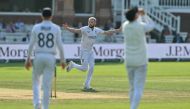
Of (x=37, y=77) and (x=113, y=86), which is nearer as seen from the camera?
(x=37, y=77)

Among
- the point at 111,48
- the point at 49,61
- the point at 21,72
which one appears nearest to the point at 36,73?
the point at 49,61

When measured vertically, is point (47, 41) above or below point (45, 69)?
above

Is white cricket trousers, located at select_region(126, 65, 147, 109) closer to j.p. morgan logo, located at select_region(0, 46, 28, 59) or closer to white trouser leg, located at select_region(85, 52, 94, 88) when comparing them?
white trouser leg, located at select_region(85, 52, 94, 88)

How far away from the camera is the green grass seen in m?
19.3

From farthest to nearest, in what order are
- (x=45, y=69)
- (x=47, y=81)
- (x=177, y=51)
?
(x=177, y=51)
(x=45, y=69)
(x=47, y=81)

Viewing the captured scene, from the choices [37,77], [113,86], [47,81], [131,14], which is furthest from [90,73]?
[131,14]

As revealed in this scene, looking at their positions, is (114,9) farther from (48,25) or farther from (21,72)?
(48,25)

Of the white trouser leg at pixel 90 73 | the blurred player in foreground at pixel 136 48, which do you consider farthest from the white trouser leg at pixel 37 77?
the white trouser leg at pixel 90 73

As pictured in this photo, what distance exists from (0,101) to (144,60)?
220 inches

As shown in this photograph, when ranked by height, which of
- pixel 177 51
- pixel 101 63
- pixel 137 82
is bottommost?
pixel 101 63

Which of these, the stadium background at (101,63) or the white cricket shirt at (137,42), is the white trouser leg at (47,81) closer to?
the white cricket shirt at (137,42)

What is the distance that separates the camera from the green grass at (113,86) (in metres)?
19.3

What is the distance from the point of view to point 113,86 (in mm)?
26094

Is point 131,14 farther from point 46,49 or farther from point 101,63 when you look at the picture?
point 101,63
